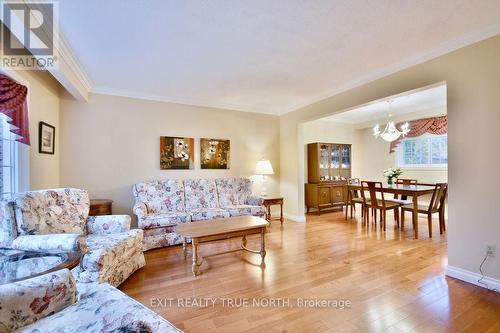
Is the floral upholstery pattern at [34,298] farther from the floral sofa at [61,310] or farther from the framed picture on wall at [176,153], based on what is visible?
the framed picture on wall at [176,153]

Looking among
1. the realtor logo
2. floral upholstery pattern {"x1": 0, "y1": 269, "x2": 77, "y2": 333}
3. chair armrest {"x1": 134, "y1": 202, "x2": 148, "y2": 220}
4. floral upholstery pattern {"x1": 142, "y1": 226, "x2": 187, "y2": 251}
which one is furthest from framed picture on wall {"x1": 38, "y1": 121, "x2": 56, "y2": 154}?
floral upholstery pattern {"x1": 0, "y1": 269, "x2": 77, "y2": 333}

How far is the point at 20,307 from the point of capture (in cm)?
104

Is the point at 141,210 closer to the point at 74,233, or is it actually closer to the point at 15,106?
the point at 74,233

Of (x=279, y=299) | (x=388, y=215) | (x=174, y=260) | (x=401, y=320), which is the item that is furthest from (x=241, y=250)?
(x=388, y=215)

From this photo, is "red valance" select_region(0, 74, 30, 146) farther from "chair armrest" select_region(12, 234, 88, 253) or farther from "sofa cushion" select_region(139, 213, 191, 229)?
"sofa cushion" select_region(139, 213, 191, 229)

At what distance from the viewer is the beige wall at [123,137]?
11.7 feet

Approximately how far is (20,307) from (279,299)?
169 cm

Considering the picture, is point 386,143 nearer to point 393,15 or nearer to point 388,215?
point 388,215

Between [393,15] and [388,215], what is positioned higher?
[393,15]

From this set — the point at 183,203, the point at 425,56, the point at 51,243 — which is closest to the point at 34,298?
the point at 51,243

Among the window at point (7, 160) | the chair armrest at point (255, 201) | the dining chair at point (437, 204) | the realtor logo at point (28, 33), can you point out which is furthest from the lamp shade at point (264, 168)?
the window at point (7, 160)

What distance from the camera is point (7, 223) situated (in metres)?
1.92

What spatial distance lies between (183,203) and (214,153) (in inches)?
46.5

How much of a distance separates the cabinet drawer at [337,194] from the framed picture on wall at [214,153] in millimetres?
2788
